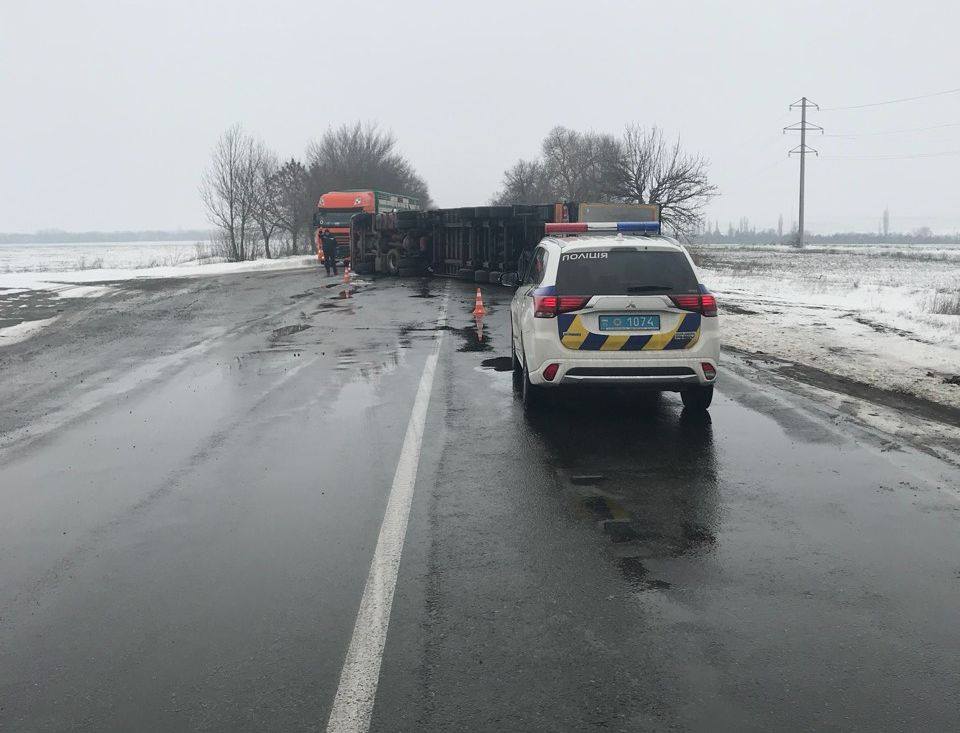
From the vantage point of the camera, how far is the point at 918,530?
5152 millimetres

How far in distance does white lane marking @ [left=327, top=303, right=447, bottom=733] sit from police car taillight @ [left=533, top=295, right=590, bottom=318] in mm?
2091

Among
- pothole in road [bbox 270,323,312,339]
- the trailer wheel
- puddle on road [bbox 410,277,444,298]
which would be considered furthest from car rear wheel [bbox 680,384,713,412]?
the trailer wheel

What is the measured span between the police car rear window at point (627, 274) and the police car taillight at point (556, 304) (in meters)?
0.08

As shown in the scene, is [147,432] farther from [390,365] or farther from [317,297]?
[317,297]

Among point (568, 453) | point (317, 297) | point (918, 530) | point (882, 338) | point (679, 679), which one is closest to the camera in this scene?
point (679, 679)

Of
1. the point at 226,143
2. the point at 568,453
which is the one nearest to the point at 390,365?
the point at 568,453

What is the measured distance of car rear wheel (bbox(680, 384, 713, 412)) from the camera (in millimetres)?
8398

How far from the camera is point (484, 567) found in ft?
15.0

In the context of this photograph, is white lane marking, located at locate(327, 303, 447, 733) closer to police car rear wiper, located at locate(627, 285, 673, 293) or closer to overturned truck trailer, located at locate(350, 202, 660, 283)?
police car rear wiper, located at locate(627, 285, 673, 293)

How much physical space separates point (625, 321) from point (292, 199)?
213ft

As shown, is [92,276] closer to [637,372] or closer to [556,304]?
[556,304]

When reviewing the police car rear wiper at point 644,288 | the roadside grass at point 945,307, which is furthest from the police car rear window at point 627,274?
the roadside grass at point 945,307

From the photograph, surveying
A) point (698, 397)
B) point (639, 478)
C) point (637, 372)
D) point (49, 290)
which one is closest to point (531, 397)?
point (637, 372)

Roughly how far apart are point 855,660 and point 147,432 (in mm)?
6488
